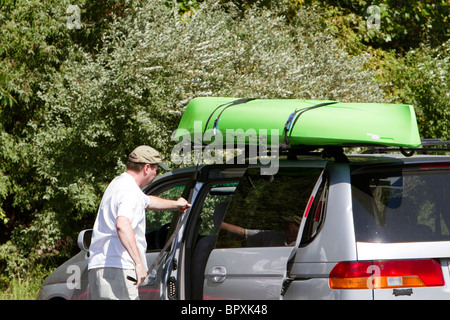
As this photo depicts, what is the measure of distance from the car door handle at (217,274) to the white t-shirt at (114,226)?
50 cm

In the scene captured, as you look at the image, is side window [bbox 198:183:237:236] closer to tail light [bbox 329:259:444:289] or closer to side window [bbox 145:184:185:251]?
side window [bbox 145:184:185:251]

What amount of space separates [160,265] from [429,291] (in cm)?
184

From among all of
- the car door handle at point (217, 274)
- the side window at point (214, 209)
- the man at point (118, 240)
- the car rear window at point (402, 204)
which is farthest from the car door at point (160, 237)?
the car rear window at point (402, 204)

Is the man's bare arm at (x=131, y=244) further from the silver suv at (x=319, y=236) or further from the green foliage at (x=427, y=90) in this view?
the green foliage at (x=427, y=90)

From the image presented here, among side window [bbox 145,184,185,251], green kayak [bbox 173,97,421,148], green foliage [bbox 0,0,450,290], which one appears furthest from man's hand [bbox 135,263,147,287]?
green foliage [bbox 0,0,450,290]

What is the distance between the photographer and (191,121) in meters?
4.56

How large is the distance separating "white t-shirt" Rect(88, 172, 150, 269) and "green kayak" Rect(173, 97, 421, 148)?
22.8 inches

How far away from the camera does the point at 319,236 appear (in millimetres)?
3711

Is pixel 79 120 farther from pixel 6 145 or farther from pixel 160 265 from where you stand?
pixel 160 265

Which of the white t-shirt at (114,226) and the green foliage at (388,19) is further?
the green foliage at (388,19)

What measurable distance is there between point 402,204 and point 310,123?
2.25 ft

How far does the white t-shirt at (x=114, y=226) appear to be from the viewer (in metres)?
4.48

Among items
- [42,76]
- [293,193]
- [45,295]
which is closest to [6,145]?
[42,76]

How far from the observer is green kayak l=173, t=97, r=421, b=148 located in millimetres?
3703
